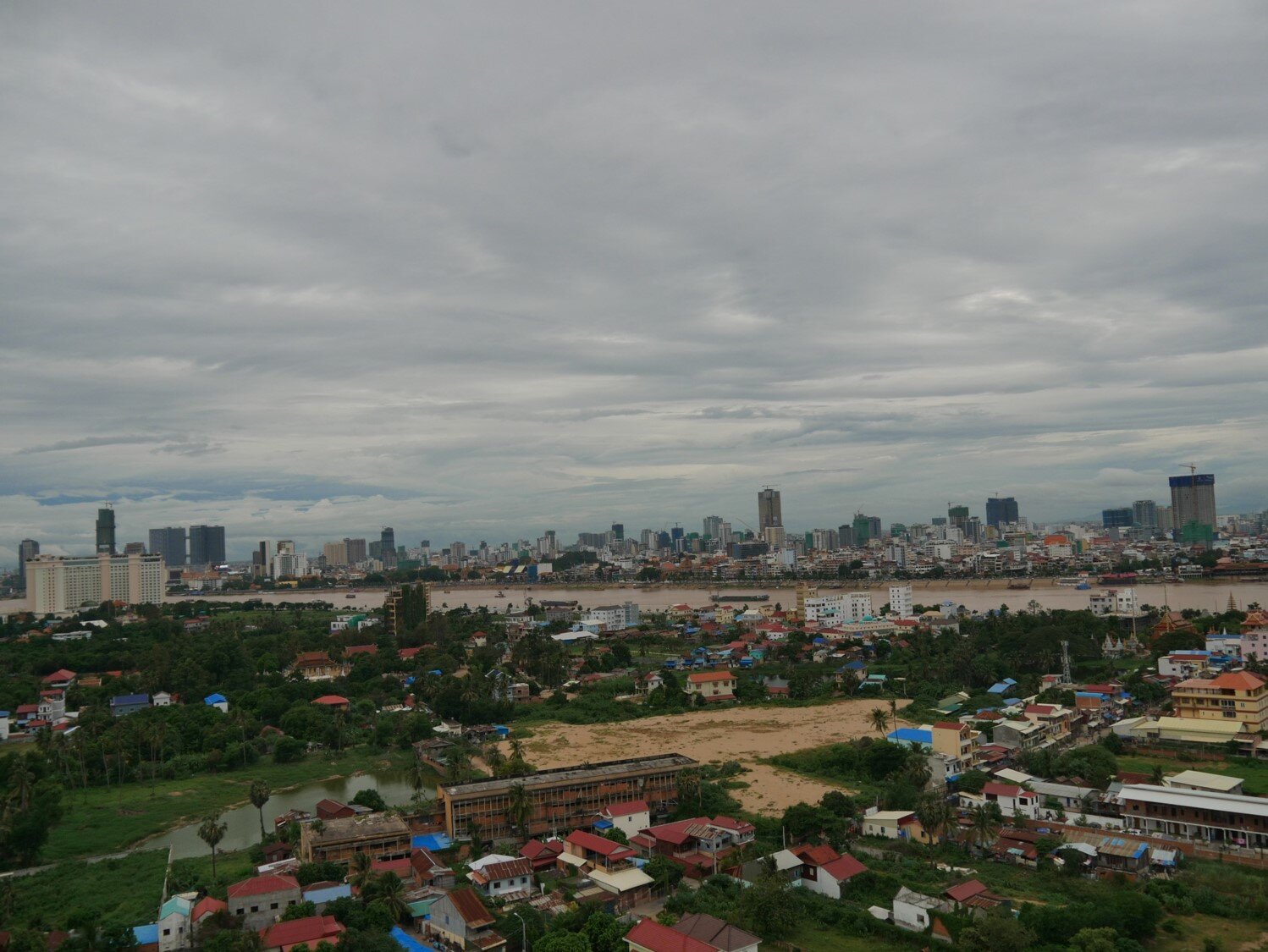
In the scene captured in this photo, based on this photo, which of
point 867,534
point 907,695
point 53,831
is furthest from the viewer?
point 867,534

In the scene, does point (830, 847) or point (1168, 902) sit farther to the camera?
point (830, 847)

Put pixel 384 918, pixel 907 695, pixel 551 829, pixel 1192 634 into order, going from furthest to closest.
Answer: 1. pixel 1192 634
2. pixel 907 695
3. pixel 551 829
4. pixel 384 918

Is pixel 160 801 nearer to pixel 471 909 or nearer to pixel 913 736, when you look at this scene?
pixel 471 909

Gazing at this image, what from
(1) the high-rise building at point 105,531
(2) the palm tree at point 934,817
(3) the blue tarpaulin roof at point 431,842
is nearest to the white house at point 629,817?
(3) the blue tarpaulin roof at point 431,842

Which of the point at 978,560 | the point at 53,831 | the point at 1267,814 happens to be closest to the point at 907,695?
the point at 1267,814

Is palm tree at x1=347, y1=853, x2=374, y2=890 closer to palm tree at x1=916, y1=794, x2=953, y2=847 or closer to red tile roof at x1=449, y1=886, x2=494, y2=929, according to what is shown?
red tile roof at x1=449, y1=886, x2=494, y2=929

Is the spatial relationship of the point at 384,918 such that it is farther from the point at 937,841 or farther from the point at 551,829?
the point at 937,841

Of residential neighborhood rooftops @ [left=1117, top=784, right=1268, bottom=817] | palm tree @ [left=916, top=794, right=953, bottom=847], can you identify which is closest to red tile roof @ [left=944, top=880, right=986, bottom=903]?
palm tree @ [left=916, top=794, right=953, bottom=847]
